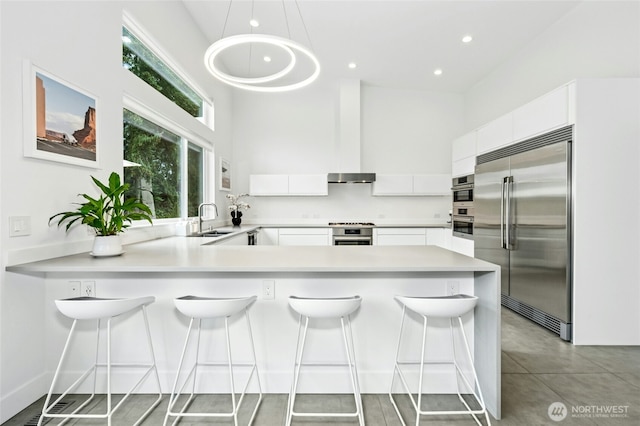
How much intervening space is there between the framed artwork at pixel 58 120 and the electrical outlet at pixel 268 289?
1564 millimetres

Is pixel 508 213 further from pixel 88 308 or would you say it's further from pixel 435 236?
pixel 88 308

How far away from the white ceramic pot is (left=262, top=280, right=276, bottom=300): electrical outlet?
1.02 m

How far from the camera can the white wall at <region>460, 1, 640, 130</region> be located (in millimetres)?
2949

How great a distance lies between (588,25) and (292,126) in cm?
421

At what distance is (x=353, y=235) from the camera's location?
5.12m

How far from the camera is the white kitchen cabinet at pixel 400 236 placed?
4.99 m

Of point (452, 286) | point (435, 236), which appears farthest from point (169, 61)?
point (435, 236)

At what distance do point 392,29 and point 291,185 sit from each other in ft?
9.10

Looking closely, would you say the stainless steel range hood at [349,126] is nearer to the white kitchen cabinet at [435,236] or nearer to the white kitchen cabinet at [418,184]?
the white kitchen cabinet at [418,184]

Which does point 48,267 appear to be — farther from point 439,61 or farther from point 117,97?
point 439,61

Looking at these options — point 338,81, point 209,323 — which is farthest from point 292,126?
point 209,323

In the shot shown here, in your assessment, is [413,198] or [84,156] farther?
[413,198]

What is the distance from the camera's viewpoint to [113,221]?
2.08 meters

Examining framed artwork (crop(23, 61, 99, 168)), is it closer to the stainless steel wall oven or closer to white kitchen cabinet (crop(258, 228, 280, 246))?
white kitchen cabinet (crop(258, 228, 280, 246))
